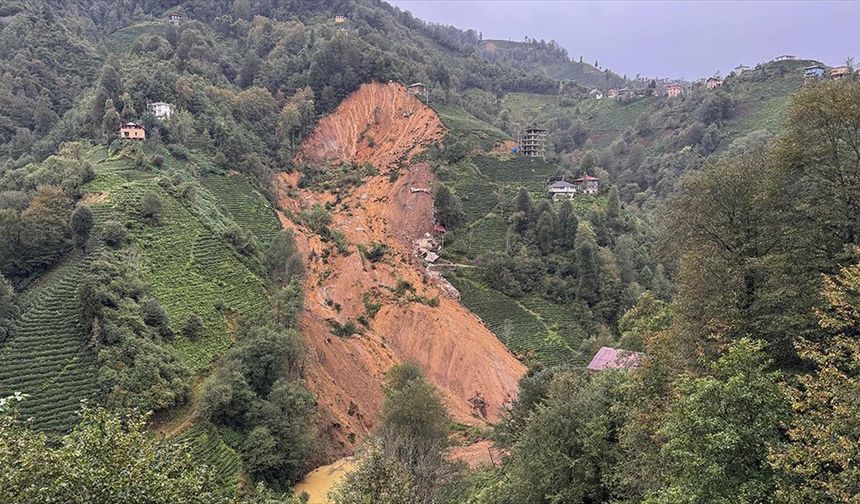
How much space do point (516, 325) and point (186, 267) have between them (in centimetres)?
2223

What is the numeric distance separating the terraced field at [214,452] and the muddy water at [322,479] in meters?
3.17

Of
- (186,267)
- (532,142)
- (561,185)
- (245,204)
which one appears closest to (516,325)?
(561,185)

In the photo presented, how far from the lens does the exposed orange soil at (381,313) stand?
3141cm

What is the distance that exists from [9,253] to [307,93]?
38.2 metres

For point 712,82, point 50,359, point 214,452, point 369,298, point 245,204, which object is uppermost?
point 712,82

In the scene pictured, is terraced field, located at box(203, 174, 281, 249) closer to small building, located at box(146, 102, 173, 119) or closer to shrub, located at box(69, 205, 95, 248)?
small building, located at box(146, 102, 173, 119)

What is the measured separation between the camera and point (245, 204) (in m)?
42.1

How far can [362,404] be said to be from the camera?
31328mm

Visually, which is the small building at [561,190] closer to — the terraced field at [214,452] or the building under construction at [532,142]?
the building under construction at [532,142]

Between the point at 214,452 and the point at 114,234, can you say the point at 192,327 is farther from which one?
the point at 214,452

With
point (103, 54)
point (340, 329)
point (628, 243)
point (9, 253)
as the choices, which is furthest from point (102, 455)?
point (103, 54)

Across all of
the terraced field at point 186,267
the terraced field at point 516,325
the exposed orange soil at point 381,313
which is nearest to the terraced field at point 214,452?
the terraced field at point 186,267

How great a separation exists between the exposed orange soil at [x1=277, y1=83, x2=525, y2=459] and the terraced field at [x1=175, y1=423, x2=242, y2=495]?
6195 millimetres

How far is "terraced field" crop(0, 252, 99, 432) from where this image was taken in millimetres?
20438
